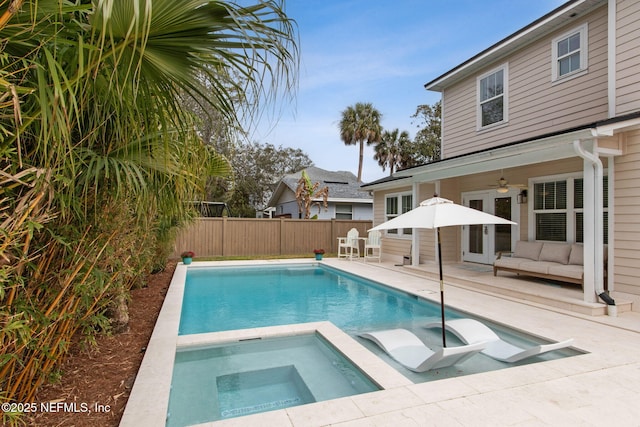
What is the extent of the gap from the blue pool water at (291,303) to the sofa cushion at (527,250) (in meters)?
2.78

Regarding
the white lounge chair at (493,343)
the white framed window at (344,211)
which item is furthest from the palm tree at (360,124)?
the white lounge chair at (493,343)

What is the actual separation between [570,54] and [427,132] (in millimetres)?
16309

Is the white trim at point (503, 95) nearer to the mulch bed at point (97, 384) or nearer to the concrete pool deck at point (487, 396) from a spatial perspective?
the concrete pool deck at point (487, 396)

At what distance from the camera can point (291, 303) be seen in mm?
7422

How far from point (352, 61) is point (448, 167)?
4877mm

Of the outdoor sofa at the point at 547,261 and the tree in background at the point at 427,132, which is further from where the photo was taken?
the tree in background at the point at 427,132

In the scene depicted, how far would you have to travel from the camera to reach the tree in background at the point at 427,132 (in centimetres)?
2306

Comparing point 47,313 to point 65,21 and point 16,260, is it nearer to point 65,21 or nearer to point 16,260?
point 16,260

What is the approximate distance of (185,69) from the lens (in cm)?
185

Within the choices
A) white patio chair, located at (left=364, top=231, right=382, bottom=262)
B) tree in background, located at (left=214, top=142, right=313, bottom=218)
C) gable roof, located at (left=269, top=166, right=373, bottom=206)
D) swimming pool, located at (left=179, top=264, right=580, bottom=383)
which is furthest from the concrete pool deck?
tree in background, located at (left=214, top=142, right=313, bottom=218)

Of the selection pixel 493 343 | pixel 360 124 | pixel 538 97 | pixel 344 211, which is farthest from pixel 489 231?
pixel 360 124

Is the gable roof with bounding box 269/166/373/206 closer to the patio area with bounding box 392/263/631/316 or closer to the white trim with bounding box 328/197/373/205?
the white trim with bounding box 328/197/373/205

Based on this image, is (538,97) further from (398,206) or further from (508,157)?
(398,206)

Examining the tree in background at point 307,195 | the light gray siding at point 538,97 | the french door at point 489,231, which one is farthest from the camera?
the tree in background at point 307,195
